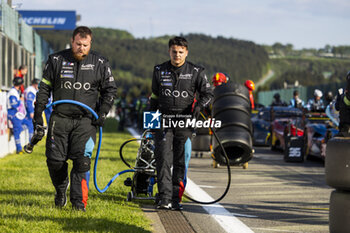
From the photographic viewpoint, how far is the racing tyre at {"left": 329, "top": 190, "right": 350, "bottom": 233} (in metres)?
5.36

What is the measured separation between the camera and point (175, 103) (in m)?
7.70

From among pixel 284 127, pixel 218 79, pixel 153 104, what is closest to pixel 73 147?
pixel 153 104

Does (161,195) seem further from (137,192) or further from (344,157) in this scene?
(344,157)

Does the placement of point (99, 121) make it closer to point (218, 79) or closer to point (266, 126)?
point (218, 79)

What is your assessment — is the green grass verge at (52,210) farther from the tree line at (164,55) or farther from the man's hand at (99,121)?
the tree line at (164,55)

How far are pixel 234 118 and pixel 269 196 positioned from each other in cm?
379

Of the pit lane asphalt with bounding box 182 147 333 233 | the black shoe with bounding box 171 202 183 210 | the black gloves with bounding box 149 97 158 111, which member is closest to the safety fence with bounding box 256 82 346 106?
the pit lane asphalt with bounding box 182 147 333 233

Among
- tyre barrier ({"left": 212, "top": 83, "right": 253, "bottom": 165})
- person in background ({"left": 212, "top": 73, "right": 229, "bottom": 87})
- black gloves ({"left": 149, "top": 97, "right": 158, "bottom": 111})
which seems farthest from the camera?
A: person in background ({"left": 212, "top": 73, "right": 229, "bottom": 87})

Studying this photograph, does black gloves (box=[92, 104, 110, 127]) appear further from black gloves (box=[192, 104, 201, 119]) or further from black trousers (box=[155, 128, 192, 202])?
black gloves (box=[192, 104, 201, 119])

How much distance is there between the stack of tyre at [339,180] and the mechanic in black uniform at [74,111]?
266 cm

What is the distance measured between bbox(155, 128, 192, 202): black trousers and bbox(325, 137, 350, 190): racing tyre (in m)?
2.51

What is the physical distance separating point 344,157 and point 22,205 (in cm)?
374

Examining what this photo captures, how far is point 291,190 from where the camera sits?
1024 centimetres

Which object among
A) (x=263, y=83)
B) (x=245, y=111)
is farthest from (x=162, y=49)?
(x=245, y=111)
